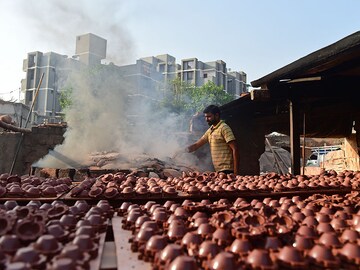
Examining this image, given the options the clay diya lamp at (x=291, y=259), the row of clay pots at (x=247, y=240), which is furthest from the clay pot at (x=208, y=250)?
the clay diya lamp at (x=291, y=259)

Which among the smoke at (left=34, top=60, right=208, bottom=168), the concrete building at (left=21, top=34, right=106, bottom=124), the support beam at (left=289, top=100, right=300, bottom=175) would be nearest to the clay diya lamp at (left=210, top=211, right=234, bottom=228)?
the support beam at (left=289, top=100, right=300, bottom=175)

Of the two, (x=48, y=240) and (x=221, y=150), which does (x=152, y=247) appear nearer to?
(x=48, y=240)

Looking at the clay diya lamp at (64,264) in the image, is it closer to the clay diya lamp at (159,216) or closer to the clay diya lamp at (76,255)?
the clay diya lamp at (76,255)

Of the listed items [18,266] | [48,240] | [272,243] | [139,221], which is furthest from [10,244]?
[272,243]

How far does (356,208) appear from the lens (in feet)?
7.20

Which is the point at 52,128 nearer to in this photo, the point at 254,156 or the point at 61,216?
the point at 254,156

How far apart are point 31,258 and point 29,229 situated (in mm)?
347

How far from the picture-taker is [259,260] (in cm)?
115

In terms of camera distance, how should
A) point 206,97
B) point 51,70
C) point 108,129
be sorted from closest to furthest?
point 108,129 → point 206,97 → point 51,70

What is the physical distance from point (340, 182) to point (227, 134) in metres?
2.41

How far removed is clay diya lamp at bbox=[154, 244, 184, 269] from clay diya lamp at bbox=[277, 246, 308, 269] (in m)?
0.38

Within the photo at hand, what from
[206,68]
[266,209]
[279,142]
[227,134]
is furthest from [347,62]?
[206,68]

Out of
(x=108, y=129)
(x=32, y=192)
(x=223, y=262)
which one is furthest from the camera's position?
(x=108, y=129)

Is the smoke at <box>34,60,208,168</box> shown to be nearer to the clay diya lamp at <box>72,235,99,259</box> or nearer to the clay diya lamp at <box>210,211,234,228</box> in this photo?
the clay diya lamp at <box>210,211,234,228</box>
